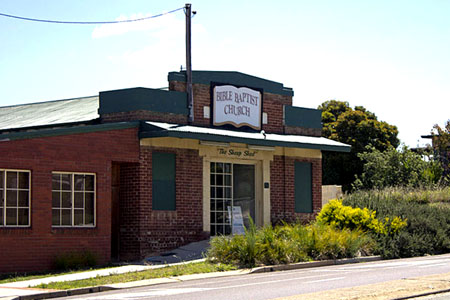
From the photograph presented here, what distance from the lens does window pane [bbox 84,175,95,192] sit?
21.4 meters

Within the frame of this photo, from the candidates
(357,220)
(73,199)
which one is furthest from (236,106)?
(73,199)

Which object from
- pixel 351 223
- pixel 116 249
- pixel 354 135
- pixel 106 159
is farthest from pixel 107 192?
pixel 354 135

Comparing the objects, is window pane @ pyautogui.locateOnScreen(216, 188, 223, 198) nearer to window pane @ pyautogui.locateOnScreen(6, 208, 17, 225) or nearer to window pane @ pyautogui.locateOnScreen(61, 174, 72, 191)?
window pane @ pyautogui.locateOnScreen(61, 174, 72, 191)

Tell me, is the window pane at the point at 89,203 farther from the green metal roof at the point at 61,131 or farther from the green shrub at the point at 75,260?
the green metal roof at the point at 61,131

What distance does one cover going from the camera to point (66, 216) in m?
21.0

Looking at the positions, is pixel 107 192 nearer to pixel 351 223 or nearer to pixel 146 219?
pixel 146 219

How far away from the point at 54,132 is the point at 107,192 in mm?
2525

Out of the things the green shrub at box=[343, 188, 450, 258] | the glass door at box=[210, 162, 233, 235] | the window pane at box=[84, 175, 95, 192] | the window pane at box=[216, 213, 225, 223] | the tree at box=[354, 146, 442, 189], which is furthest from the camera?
the tree at box=[354, 146, 442, 189]

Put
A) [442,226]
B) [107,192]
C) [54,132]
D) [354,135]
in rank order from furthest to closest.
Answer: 1. [354,135]
2. [442,226]
3. [107,192]
4. [54,132]

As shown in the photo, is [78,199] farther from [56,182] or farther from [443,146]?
[443,146]

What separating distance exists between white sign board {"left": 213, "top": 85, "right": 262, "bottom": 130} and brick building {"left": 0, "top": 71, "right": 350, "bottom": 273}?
0.12ft

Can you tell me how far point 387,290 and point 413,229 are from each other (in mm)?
12296

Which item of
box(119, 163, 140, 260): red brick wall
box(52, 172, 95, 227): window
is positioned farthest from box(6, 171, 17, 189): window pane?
box(119, 163, 140, 260): red brick wall

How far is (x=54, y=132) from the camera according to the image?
66.7 feet
